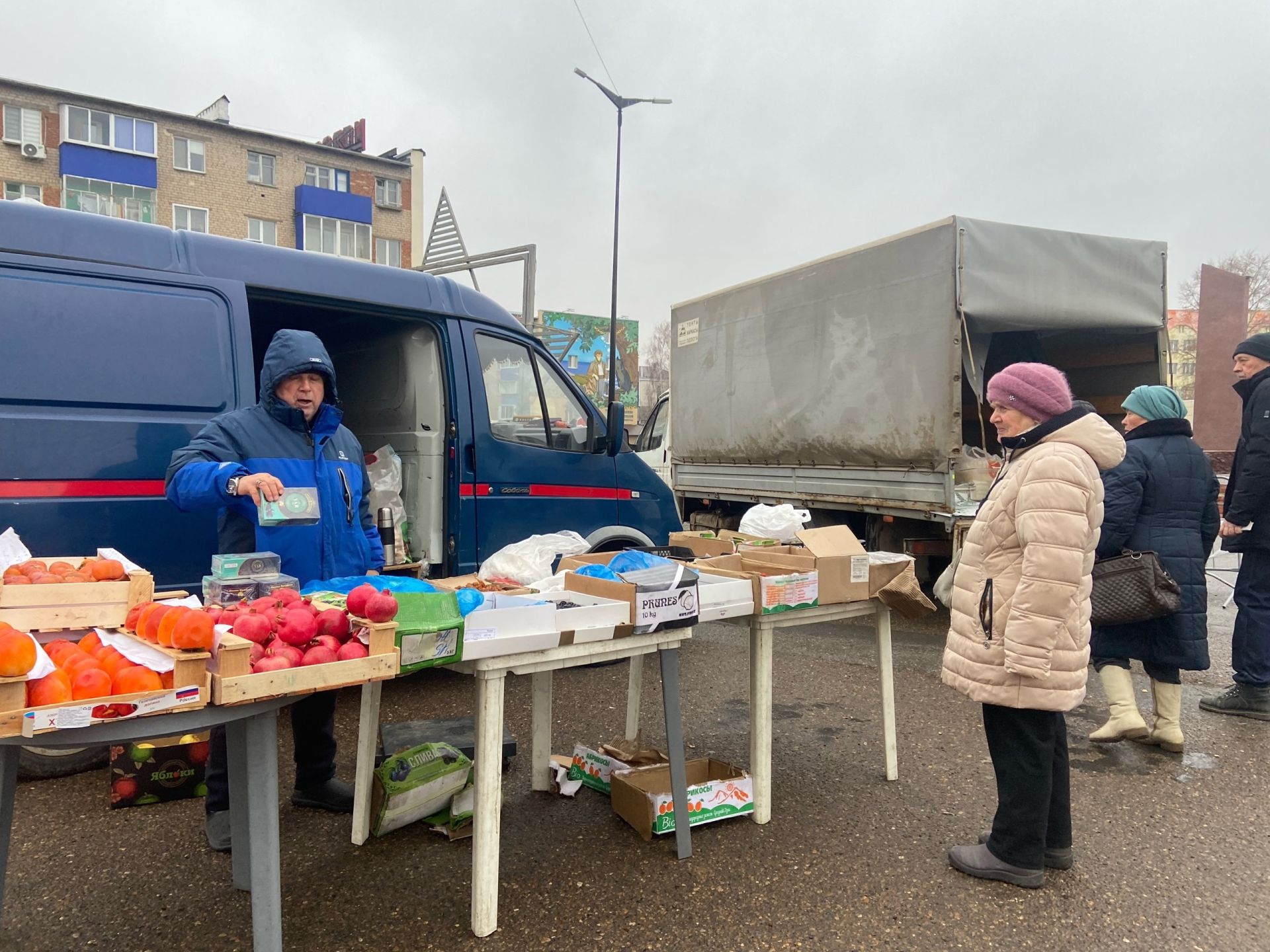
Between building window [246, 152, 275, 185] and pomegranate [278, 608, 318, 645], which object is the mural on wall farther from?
pomegranate [278, 608, 318, 645]

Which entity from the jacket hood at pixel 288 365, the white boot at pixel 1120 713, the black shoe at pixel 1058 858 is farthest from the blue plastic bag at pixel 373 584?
the white boot at pixel 1120 713

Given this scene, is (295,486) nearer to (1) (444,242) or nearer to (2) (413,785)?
(2) (413,785)

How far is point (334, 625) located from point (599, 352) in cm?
3784

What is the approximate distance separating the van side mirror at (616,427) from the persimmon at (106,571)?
10.4 ft

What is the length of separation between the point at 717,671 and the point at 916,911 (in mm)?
2854

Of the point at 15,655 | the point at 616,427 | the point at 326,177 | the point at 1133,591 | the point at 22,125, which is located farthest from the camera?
the point at 326,177

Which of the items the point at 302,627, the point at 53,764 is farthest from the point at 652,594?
the point at 53,764

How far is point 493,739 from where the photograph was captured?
2387 millimetres

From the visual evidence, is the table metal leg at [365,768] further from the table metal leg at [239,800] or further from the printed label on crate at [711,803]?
the printed label on crate at [711,803]

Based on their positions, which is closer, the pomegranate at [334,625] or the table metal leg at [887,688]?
the pomegranate at [334,625]

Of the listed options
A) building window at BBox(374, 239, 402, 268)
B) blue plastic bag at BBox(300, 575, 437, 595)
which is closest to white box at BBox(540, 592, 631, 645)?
blue plastic bag at BBox(300, 575, 437, 595)

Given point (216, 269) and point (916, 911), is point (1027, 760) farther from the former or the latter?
point (216, 269)

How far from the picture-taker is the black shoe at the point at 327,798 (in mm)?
3297

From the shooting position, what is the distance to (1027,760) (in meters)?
2.69
